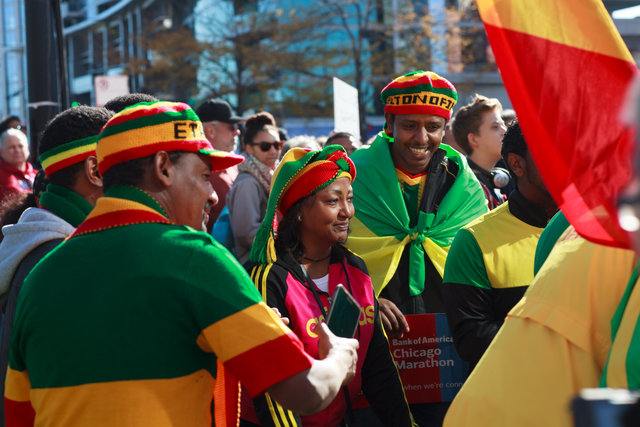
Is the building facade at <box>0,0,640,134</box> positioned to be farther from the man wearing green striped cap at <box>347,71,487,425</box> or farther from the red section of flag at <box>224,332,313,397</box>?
the red section of flag at <box>224,332,313,397</box>

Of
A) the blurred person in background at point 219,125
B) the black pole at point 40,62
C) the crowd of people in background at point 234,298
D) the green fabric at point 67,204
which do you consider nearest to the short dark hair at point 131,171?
the crowd of people in background at point 234,298

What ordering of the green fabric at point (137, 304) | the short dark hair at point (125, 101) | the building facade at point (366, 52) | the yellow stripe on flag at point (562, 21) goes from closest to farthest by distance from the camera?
1. the yellow stripe on flag at point (562, 21)
2. the green fabric at point (137, 304)
3. the short dark hair at point (125, 101)
4. the building facade at point (366, 52)

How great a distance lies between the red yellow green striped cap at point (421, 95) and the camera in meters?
4.68

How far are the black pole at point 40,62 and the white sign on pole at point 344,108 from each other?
3.18 m

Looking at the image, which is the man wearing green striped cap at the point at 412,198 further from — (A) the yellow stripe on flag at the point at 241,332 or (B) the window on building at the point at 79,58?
(B) the window on building at the point at 79,58

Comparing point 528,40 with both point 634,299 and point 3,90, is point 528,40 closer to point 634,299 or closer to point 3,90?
point 634,299

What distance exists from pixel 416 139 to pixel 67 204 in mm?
2189

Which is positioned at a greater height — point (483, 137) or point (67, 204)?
point (483, 137)

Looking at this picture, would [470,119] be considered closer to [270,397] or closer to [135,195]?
[270,397]

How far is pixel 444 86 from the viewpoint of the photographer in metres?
4.75

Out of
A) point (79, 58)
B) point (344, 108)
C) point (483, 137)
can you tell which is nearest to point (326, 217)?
point (483, 137)

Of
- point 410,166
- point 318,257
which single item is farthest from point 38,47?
point 318,257

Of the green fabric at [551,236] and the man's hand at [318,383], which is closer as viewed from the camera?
the man's hand at [318,383]

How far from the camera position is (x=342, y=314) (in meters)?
2.74
